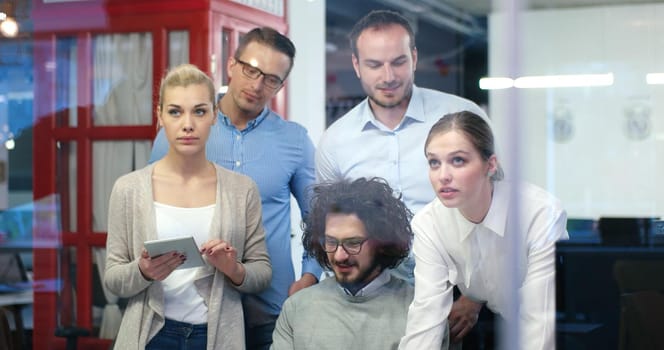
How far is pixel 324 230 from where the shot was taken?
360 centimetres

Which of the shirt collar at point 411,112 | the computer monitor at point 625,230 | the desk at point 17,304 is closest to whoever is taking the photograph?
the computer monitor at point 625,230

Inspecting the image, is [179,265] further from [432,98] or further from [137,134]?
[432,98]

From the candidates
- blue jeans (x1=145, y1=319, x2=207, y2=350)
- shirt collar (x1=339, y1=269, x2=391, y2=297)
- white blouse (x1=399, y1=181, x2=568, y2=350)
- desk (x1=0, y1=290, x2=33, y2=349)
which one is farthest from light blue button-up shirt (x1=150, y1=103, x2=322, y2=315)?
desk (x1=0, y1=290, x2=33, y2=349)

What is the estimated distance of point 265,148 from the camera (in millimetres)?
3805

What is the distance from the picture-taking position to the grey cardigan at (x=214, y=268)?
374 centimetres

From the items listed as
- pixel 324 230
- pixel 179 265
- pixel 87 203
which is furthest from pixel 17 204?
pixel 324 230

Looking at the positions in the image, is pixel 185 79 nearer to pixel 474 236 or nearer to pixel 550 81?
pixel 474 236

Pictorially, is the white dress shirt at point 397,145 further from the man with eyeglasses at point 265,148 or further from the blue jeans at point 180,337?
the blue jeans at point 180,337

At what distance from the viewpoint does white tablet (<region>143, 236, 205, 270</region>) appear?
365 cm

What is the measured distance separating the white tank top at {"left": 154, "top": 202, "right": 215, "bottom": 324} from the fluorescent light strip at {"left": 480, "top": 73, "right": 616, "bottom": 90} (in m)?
1.09

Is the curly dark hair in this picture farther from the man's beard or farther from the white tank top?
the white tank top

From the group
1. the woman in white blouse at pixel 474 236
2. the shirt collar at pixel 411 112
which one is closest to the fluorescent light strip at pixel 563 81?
the woman in white blouse at pixel 474 236

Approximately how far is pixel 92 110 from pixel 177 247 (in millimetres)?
872

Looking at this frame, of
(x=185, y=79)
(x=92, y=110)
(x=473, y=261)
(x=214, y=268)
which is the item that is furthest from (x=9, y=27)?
(x=473, y=261)
